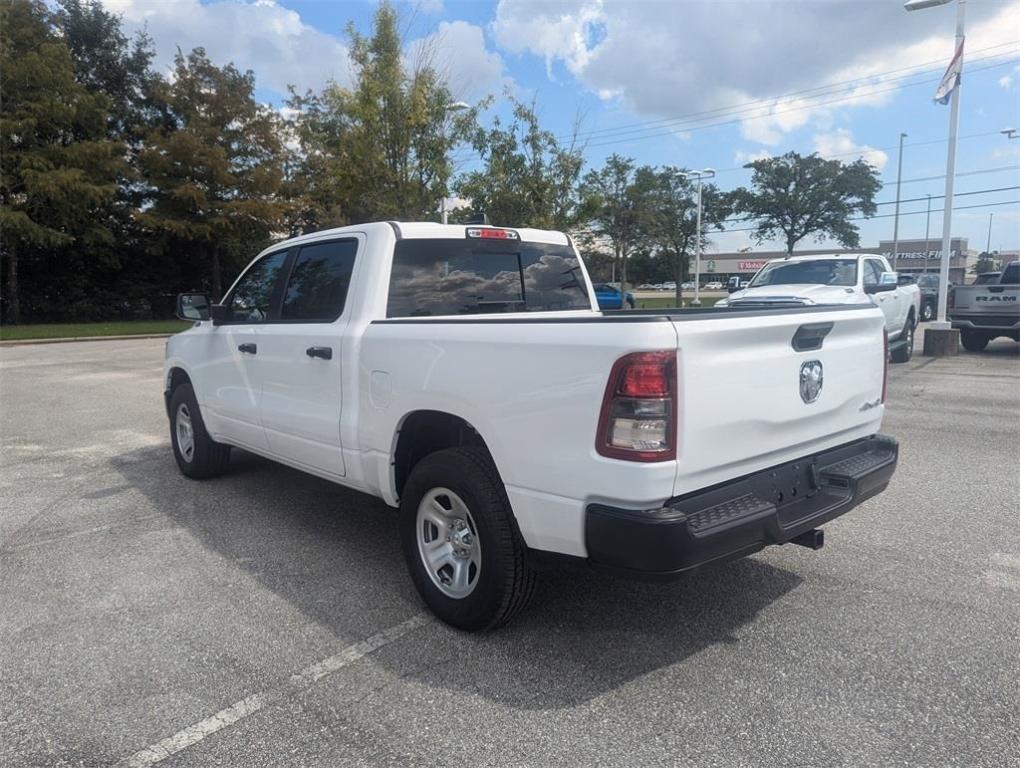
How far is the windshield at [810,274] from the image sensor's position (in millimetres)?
12008

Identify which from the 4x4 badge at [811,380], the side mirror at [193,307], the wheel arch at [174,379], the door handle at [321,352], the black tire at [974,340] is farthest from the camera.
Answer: the black tire at [974,340]

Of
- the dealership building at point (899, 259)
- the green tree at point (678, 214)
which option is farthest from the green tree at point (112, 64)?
the dealership building at point (899, 259)

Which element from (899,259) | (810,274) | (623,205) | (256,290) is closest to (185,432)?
(256,290)

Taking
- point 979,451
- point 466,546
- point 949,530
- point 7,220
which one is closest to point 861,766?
point 466,546

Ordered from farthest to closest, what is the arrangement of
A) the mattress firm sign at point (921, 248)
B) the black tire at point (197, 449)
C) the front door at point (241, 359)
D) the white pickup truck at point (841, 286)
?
the mattress firm sign at point (921, 248)
the white pickup truck at point (841, 286)
the black tire at point (197, 449)
the front door at point (241, 359)

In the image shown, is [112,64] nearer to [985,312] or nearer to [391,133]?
[391,133]

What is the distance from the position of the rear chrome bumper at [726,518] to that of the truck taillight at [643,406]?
0.23m

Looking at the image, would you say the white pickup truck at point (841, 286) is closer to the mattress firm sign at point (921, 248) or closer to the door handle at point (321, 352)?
the door handle at point (321, 352)

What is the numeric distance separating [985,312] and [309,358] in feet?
48.2

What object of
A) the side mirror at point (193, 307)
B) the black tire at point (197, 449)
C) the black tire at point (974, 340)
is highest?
the side mirror at point (193, 307)

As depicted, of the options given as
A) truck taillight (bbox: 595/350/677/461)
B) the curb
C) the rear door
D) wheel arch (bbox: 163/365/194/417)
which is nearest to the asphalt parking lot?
the rear door

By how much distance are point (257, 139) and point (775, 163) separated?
36893 millimetres

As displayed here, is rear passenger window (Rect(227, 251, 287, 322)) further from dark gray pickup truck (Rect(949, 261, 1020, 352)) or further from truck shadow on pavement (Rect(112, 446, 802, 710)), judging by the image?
dark gray pickup truck (Rect(949, 261, 1020, 352))

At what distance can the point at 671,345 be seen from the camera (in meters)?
2.59
